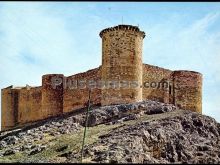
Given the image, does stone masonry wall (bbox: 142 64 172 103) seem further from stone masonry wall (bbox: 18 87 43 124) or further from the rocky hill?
stone masonry wall (bbox: 18 87 43 124)

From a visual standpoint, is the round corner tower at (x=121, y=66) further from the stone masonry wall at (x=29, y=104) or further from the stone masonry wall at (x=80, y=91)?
the stone masonry wall at (x=29, y=104)

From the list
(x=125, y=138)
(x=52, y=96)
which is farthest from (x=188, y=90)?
(x=125, y=138)

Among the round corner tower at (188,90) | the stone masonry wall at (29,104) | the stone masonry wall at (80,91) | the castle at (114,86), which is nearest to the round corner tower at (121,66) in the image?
the castle at (114,86)

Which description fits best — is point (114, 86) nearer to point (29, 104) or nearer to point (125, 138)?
point (125, 138)

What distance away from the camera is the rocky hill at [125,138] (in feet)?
74.0

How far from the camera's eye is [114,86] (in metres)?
29.6

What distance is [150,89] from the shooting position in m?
32.0

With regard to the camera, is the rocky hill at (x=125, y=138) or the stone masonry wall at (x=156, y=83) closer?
the rocky hill at (x=125, y=138)

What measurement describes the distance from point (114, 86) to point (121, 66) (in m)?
1.03

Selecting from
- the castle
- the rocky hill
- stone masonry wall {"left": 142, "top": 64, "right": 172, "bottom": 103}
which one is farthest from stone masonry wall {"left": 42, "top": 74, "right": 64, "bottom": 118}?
stone masonry wall {"left": 142, "top": 64, "right": 172, "bottom": 103}

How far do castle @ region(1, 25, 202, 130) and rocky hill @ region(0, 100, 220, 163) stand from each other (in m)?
1.19

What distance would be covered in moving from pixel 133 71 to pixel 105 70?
1377 millimetres

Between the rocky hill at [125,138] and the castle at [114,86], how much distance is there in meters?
1.19

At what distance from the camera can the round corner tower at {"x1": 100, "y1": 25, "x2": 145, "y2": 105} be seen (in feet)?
97.3
